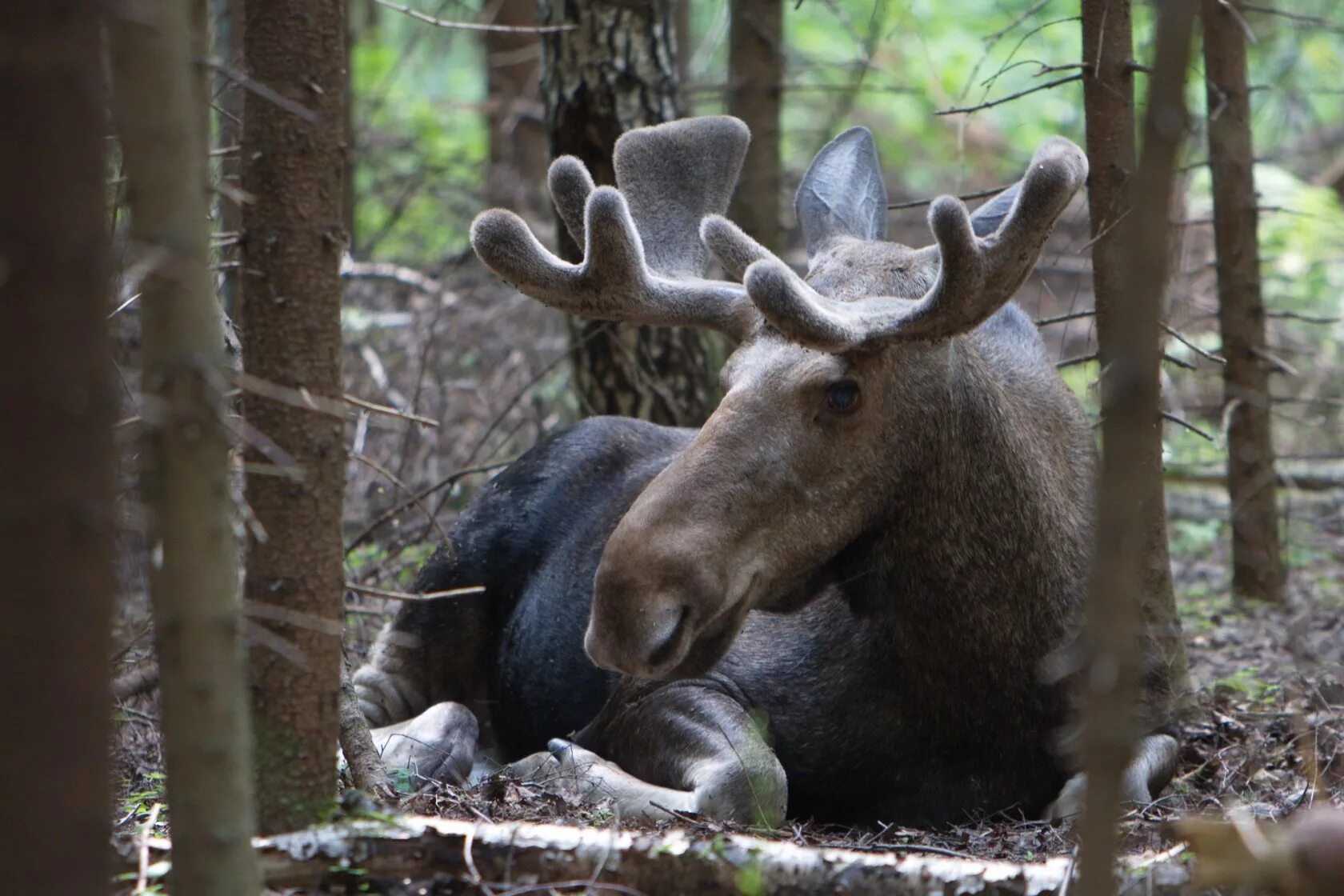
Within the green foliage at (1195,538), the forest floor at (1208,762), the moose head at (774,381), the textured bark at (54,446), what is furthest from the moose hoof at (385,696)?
the green foliage at (1195,538)

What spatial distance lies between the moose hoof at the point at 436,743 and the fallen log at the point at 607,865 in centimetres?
223

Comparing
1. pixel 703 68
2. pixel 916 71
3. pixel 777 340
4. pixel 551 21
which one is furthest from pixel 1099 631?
pixel 916 71

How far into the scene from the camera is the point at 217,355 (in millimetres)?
2629

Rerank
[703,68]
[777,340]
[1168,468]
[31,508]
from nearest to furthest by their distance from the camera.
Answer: [31,508] → [777,340] → [1168,468] → [703,68]

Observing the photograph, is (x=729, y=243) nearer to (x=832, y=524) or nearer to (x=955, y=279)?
(x=955, y=279)

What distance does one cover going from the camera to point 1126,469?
2.29 m

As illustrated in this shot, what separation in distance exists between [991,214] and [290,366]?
3016 millimetres

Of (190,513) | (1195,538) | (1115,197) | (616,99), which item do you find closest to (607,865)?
(190,513)

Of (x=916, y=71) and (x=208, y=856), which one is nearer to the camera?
(x=208, y=856)

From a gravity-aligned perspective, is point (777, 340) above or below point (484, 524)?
above

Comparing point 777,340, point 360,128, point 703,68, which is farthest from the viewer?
point 703,68

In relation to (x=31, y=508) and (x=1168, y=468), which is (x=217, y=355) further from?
(x=1168, y=468)

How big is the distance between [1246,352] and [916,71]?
12.0 meters

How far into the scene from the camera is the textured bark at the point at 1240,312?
23.9 feet
